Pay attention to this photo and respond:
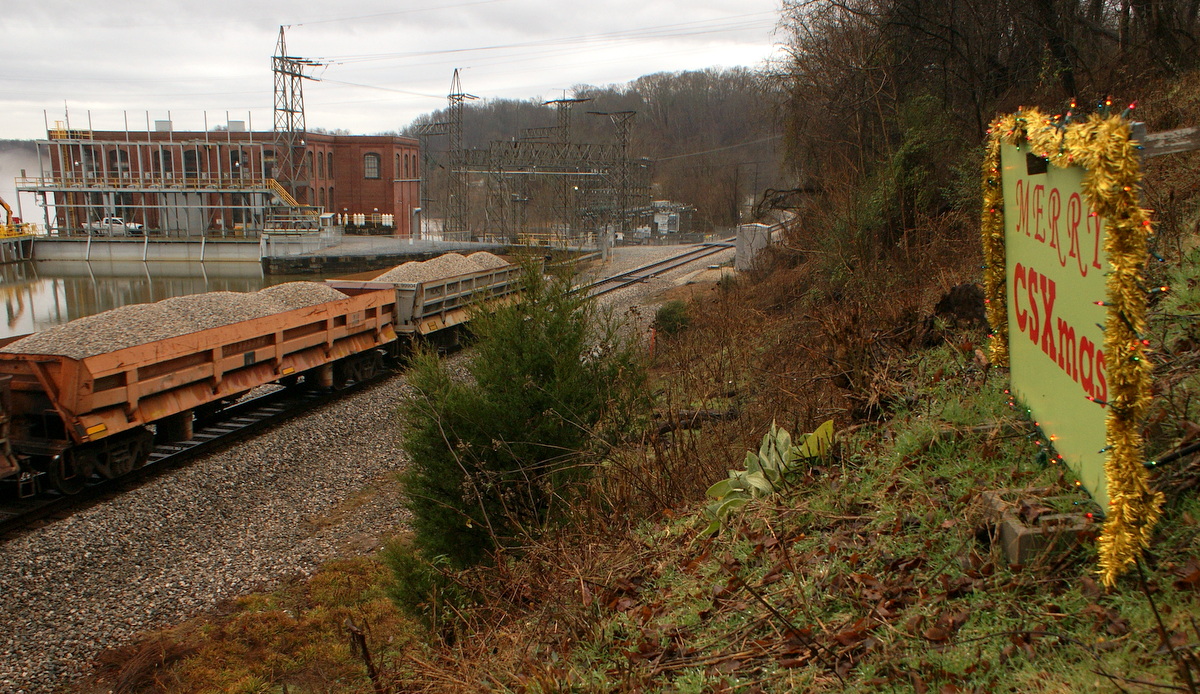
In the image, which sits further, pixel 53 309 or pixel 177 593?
pixel 53 309

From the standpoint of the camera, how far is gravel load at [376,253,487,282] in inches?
749

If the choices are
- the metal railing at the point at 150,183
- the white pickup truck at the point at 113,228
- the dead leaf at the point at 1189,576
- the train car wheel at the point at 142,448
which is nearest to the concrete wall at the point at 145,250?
the white pickup truck at the point at 113,228

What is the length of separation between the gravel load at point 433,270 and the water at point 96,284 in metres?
24.5

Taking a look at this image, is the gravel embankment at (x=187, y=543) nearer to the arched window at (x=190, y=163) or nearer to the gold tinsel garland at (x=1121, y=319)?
the gold tinsel garland at (x=1121, y=319)

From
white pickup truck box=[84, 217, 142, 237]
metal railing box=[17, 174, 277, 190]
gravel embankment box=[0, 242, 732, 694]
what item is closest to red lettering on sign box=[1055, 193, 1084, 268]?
gravel embankment box=[0, 242, 732, 694]

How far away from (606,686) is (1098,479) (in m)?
2.33

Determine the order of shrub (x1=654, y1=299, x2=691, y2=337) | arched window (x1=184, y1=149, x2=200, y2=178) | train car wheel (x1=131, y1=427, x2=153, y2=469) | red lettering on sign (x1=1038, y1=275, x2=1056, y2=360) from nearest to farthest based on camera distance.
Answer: red lettering on sign (x1=1038, y1=275, x2=1056, y2=360)
train car wheel (x1=131, y1=427, x2=153, y2=469)
shrub (x1=654, y1=299, x2=691, y2=337)
arched window (x1=184, y1=149, x2=200, y2=178)

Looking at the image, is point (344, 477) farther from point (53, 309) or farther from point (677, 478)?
point (53, 309)

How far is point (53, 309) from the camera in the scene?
1646 inches

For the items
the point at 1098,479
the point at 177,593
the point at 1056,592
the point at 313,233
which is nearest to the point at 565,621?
the point at 1056,592

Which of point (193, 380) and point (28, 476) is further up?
point (193, 380)

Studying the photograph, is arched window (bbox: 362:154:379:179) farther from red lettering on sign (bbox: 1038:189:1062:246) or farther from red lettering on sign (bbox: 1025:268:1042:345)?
red lettering on sign (bbox: 1038:189:1062:246)

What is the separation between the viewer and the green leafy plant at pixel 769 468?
5.55 metres

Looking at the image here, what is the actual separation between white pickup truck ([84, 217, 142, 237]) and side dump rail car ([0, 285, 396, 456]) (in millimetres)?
55556
